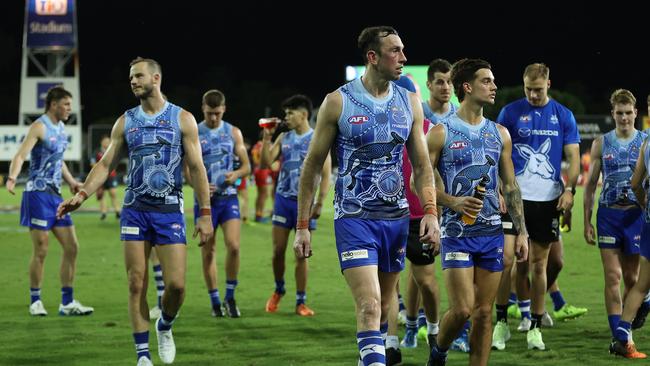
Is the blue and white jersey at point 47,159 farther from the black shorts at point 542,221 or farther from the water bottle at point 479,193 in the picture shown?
A: the water bottle at point 479,193

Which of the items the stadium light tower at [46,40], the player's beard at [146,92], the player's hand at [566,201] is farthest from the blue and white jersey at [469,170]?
the stadium light tower at [46,40]

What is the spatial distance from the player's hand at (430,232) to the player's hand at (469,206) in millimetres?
723

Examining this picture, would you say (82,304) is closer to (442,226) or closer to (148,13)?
(442,226)

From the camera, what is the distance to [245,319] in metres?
11.4

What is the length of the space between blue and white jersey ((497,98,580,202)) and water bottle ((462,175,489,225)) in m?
2.62

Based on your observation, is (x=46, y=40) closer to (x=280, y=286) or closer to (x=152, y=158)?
(x=280, y=286)

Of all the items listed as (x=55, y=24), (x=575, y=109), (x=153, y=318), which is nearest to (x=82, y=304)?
(x=153, y=318)

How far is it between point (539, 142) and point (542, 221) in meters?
0.77

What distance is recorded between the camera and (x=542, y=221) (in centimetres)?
990

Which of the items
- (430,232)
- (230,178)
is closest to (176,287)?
(430,232)

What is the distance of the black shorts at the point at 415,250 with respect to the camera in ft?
28.8

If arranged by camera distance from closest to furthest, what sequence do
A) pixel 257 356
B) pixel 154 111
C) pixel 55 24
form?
pixel 154 111, pixel 257 356, pixel 55 24

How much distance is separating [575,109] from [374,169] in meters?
59.2

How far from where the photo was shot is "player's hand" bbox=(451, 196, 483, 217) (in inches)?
282
